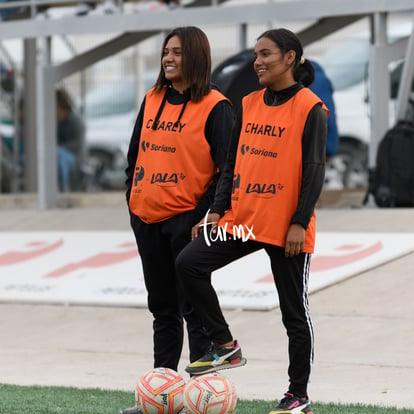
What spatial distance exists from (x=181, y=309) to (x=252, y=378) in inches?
47.7

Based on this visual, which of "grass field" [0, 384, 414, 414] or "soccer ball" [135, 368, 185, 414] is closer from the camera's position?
"soccer ball" [135, 368, 185, 414]

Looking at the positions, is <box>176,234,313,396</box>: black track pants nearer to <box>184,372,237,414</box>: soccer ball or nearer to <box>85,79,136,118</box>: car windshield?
<box>184,372,237,414</box>: soccer ball

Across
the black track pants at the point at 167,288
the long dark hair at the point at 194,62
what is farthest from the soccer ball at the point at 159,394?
the long dark hair at the point at 194,62

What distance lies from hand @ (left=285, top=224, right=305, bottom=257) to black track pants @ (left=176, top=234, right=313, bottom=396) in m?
0.08

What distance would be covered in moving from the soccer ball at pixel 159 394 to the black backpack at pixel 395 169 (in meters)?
7.12

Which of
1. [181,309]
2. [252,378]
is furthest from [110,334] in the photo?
[181,309]

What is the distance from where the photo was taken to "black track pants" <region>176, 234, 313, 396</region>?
18.6 ft

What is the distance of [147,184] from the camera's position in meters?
6.04

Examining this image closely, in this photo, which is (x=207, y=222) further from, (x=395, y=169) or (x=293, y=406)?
(x=395, y=169)

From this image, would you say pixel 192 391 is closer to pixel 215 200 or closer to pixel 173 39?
pixel 215 200

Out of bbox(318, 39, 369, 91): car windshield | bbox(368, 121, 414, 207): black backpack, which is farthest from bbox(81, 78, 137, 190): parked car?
bbox(368, 121, 414, 207): black backpack

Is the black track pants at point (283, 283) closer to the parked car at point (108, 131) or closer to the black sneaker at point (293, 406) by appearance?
the black sneaker at point (293, 406)

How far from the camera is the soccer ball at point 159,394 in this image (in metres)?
5.80

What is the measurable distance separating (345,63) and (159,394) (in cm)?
1288
